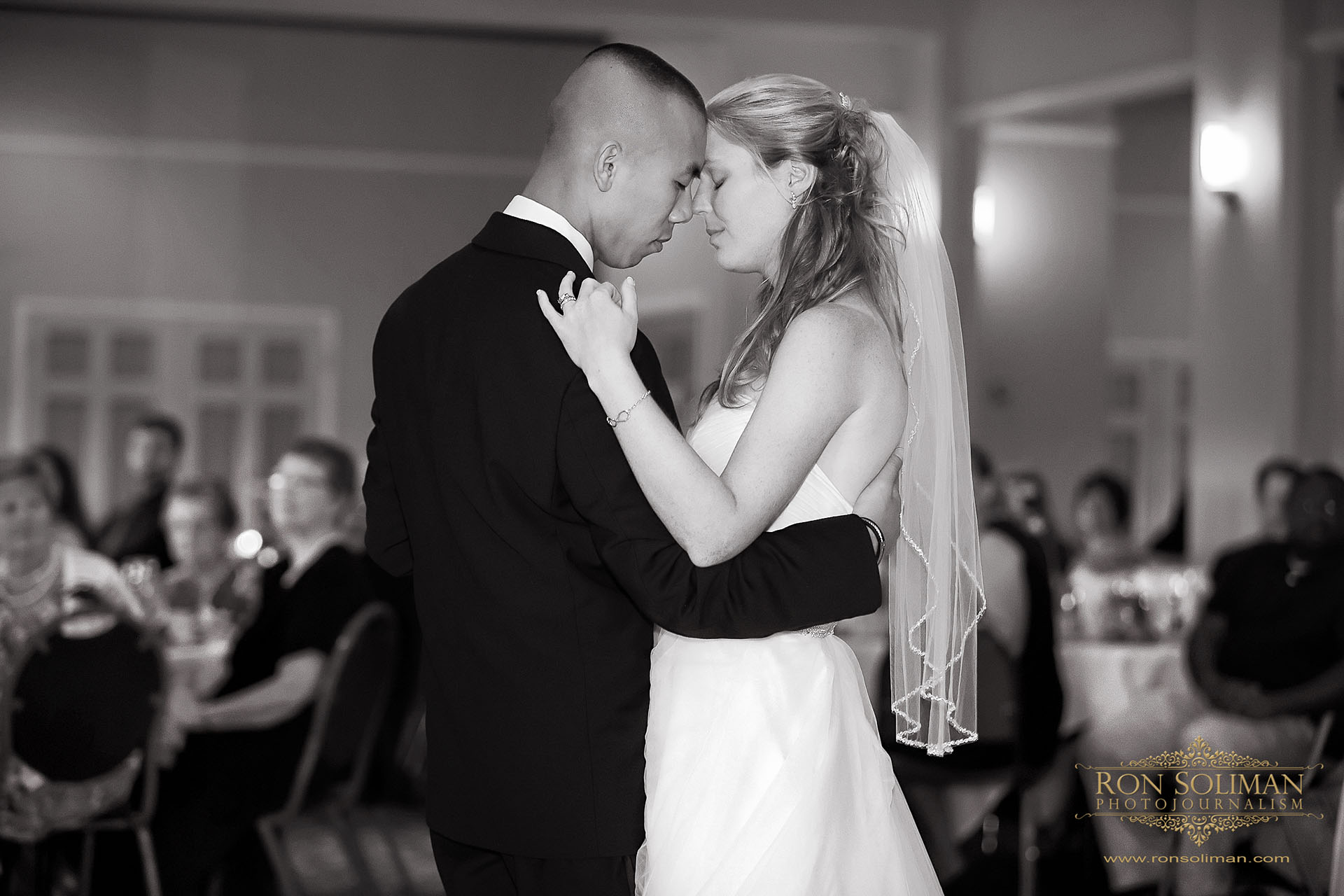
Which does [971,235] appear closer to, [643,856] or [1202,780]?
[1202,780]

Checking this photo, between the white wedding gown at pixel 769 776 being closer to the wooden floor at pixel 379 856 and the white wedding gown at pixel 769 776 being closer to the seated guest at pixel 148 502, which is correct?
the wooden floor at pixel 379 856

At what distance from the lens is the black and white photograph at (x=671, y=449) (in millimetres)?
1682

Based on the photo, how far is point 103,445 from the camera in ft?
33.8

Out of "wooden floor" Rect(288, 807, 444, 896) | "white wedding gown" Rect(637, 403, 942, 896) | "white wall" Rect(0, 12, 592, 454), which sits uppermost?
"white wall" Rect(0, 12, 592, 454)

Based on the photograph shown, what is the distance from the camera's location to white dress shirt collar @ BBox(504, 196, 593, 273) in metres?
1.71

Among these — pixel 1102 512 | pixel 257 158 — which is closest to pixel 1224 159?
pixel 1102 512

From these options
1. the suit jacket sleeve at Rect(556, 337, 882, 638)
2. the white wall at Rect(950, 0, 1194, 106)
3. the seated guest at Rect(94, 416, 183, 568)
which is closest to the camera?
the suit jacket sleeve at Rect(556, 337, 882, 638)

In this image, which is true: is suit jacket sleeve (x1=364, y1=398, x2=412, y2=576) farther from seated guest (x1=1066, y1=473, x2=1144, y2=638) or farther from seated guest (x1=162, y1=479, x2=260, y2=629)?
seated guest (x1=1066, y1=473, x2=1144, y2=638)

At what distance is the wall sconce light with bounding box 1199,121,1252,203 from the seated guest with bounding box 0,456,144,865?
203 inches

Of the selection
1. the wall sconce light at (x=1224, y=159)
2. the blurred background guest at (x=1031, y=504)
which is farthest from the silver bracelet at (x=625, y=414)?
the wall sconce light at (x=1224, y=159)

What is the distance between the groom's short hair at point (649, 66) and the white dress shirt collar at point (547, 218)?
0.19 meters

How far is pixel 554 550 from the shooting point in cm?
164

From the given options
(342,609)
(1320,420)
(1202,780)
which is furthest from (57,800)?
(1320,420)

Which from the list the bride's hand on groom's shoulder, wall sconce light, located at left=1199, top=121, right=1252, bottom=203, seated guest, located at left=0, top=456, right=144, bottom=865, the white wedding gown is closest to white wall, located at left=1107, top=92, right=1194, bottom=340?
wall sconce light, located at left=1199, top=121, right=1252, bottom=203
